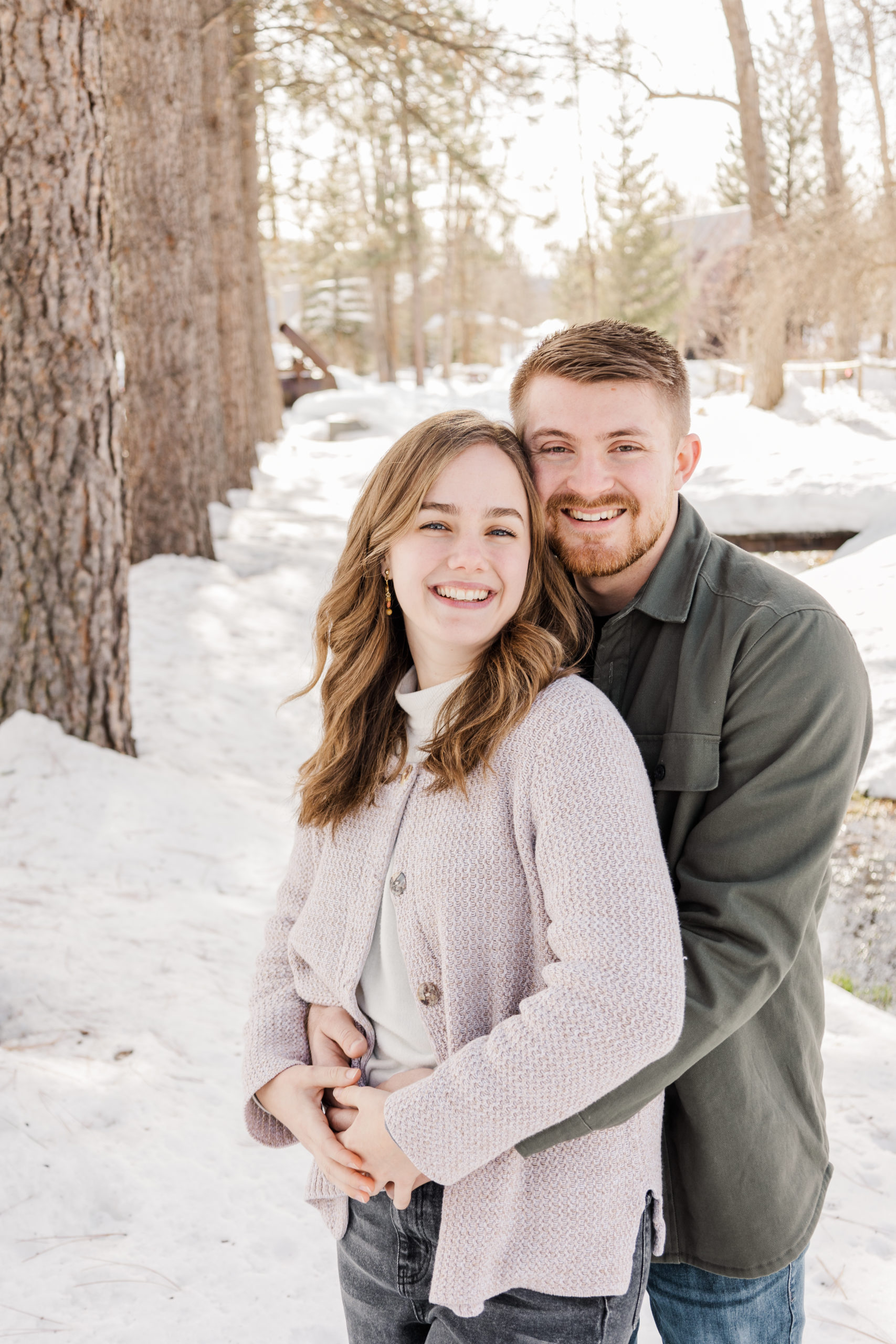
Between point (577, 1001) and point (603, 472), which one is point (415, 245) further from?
point (577, 1001)

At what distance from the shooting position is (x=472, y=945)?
4.37ft

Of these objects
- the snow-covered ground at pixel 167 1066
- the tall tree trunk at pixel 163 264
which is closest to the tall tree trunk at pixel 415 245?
the tall tree trunk at pixel 163 264

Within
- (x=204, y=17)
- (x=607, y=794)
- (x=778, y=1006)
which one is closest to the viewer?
(x=607, y=794)

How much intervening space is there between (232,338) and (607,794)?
1109 centimetres

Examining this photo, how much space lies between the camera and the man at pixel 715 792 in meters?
1.35

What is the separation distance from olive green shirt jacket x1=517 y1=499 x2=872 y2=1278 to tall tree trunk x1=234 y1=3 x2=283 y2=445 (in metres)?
10.0

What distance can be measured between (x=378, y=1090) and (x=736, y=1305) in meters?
0.70

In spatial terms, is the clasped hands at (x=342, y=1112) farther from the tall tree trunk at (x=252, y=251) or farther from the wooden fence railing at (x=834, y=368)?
the wooden fence railing at (x=834, y=368)

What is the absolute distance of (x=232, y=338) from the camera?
11344 mm

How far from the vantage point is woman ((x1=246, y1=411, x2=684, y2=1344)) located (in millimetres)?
1185

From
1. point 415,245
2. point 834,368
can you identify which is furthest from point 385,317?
point 834,368

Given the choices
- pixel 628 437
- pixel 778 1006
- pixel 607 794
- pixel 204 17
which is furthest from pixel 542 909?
pixel 204 17

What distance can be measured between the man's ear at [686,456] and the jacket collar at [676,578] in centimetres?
12

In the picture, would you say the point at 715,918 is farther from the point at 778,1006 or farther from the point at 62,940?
the point at 62,940
